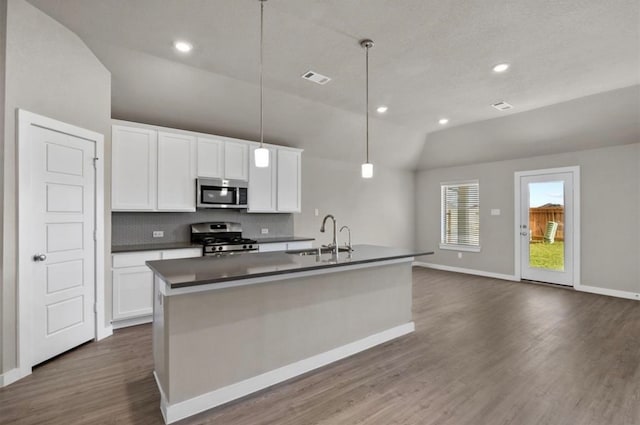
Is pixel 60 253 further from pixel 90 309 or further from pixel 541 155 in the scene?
pixel 541 155

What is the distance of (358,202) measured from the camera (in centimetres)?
686

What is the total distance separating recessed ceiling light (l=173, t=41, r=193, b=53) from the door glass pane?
20.5 feet

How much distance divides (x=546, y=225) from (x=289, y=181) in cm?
486

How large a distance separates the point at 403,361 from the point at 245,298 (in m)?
1.59

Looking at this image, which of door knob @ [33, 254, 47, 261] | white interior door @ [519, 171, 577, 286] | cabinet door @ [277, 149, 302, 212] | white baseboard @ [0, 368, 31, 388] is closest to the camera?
white baseboard @ [0, 368, 31, 388]

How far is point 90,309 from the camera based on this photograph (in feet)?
10.6

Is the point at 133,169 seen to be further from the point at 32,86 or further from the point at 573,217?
the point at 573,217

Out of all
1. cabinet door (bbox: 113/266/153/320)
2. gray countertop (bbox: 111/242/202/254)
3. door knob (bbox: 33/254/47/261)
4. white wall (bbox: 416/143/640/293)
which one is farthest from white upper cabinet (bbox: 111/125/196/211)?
white wall (bbox: 416/143/640/293)

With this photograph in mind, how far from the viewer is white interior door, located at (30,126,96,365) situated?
268 cm

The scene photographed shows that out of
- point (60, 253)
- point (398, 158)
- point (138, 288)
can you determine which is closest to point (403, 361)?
point (138, 288)

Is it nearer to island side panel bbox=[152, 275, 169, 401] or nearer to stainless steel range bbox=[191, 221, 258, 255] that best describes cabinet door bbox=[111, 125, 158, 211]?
A: stainless steel range bbox=[191, 221, 258, 255]

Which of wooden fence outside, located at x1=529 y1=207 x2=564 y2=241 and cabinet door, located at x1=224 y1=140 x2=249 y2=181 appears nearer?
cabinet door, located at x1=224 y1=140 x2=249 y2=181

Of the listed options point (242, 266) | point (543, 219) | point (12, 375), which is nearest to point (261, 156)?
point (242, 266)

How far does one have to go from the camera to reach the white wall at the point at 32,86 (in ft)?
8.00
